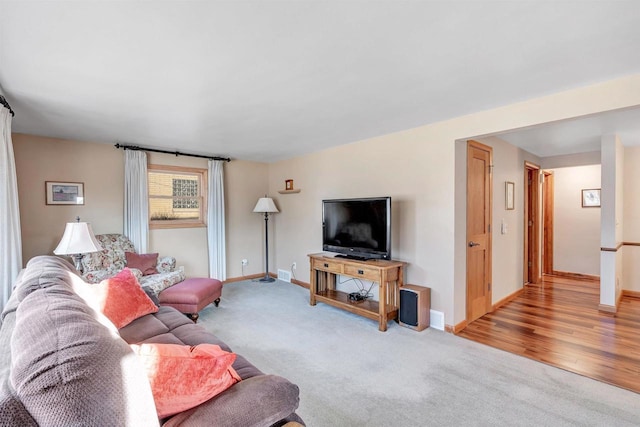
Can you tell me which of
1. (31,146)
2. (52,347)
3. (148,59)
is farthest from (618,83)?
(31,146)

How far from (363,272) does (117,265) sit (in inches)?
128

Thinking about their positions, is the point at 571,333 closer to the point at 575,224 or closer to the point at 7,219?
the point at 575,224

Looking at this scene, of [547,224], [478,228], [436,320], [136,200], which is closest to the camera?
[436,320]

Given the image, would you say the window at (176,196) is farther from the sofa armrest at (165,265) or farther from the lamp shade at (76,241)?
the lamp shade at (76,241)

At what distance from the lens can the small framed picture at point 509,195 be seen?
425 cm

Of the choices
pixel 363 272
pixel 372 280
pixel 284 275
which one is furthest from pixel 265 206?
pixel 372 280

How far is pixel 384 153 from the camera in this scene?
394 centimetres

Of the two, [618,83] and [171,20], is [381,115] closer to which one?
[618,83]

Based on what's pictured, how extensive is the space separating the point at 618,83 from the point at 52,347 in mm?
3501

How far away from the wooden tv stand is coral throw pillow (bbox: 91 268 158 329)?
2.09 meters

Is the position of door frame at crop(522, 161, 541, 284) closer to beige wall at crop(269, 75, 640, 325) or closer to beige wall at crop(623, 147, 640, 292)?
beige wall at crop(623, 147, 640, 292)

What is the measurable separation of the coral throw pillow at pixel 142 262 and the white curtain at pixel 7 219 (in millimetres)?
1361

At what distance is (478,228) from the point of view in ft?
12.1

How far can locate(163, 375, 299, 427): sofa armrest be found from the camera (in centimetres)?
98
